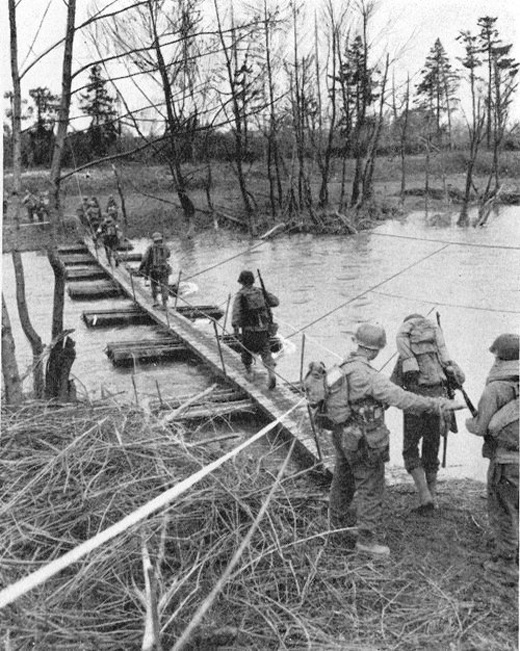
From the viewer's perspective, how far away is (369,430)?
15.7ft

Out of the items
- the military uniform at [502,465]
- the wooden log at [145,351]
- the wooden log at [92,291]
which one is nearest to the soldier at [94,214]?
the wooden log at [92,291]

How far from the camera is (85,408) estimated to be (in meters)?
6.22

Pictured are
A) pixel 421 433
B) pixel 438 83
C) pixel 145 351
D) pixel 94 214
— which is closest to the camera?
pixel 421 433

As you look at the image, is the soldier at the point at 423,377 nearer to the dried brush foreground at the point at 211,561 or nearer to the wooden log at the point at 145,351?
the dried brush foreground at the point at 211,561

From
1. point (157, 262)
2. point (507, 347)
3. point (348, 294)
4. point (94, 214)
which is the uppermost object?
point (94, 214)

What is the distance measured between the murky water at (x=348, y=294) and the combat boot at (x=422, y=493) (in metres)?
1.59

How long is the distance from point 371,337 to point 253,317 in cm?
353

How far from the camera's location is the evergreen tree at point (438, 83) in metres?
14.8

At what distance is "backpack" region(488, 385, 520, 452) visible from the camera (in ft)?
14.8

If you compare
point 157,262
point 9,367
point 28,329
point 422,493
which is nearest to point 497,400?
point 422,493

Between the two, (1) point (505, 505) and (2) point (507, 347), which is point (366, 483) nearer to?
(1) point (505, 505)

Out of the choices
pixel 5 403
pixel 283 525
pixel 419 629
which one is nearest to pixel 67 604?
pixel 283 525

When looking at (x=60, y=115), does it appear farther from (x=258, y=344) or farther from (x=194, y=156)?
(x=194, y=156)

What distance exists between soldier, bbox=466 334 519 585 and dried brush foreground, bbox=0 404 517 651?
19cm
